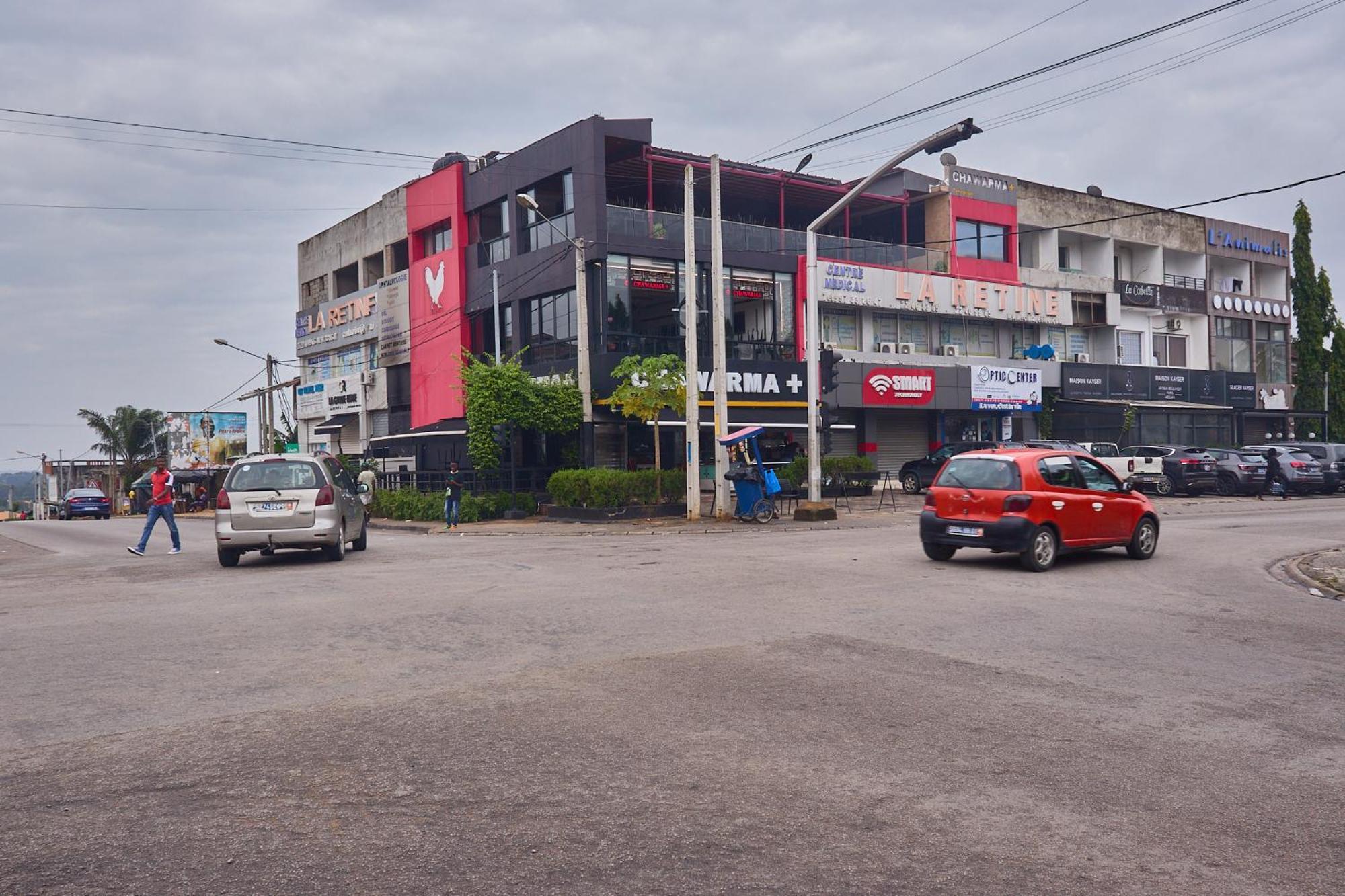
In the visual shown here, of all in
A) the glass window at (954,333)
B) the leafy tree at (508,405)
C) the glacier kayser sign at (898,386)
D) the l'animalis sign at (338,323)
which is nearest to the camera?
the leafy tree at (508,405)

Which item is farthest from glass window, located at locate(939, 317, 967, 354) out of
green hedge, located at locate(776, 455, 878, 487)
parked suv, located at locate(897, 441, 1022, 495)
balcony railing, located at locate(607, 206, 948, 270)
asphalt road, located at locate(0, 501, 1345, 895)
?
asphalt road, located at locate(0, 501, 1345, 895)

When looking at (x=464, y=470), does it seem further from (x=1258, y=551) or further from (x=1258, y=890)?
(x=1258, y=890)

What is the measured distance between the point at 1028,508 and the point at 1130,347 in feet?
131

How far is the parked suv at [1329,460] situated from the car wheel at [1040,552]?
80.9ft

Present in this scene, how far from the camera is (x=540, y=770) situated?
16.5ft

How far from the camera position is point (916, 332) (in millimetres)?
41000

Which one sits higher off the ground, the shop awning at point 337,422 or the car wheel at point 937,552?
the shop awning at point 337,422

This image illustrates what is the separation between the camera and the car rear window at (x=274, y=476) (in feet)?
52.1

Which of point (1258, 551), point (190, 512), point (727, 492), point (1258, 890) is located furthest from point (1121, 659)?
point (190, 512)

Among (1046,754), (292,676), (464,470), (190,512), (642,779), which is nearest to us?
(642,779)

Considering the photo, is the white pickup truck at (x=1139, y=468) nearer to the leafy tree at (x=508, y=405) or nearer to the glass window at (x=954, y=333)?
the glass window at (x=954, y=333)

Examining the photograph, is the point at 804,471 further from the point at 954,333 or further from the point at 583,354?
the point at 954,333

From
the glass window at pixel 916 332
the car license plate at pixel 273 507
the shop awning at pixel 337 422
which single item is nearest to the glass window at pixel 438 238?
the shop awning at pixel 337 422

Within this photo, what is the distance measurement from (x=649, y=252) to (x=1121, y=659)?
26.1 meters
